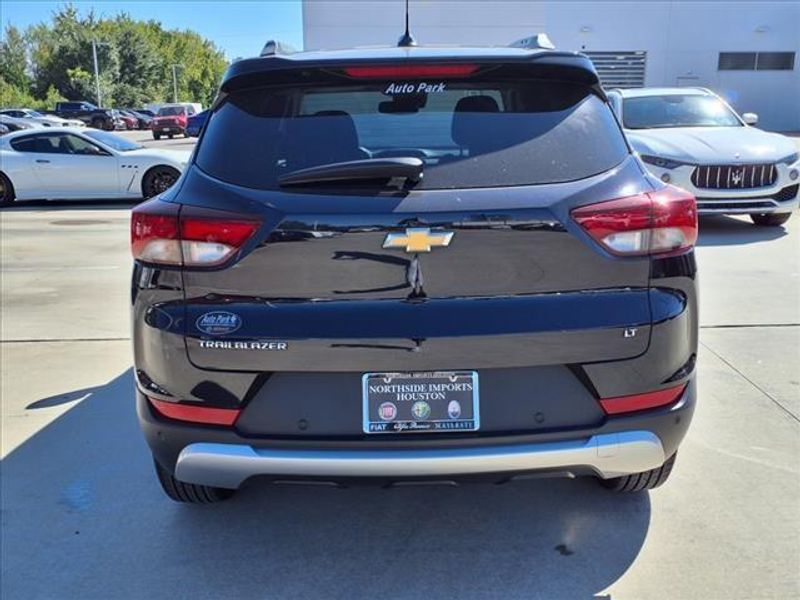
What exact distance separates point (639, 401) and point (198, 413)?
56.9 inches

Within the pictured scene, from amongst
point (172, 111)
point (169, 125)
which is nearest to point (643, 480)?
point (169, 125)

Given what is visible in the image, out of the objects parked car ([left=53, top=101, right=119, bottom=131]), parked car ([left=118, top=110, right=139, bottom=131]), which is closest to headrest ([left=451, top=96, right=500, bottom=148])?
parked car ([left=53, top=101, right=119, bottom=131])

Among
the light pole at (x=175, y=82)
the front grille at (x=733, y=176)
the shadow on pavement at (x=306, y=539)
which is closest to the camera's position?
the shadow on pavement at (x=306, y=539)

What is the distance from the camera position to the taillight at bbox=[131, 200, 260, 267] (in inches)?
91.0

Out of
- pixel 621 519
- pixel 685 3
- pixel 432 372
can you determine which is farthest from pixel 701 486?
pixel 685 3

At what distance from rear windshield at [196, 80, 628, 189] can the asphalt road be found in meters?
1.42

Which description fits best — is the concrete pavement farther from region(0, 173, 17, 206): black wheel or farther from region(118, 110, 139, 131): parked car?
region(118, 110, 139, 131): parked car

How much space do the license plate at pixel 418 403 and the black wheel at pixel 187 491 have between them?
3.18ft

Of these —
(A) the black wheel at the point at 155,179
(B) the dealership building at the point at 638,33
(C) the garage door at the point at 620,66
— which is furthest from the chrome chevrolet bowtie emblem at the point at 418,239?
(C) the garage door at the point at 620,66

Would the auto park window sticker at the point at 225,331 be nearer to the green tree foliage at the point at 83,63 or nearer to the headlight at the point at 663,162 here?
the headlight at the point at 663,162

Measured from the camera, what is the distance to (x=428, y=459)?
7.56 feet

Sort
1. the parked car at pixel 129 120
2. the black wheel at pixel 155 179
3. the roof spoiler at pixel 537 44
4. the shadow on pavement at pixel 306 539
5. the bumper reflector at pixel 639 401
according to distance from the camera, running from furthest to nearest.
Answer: the parked car at pixel 129 120
the black wheel at pixel 155 179
the roof spoiler at pixel 537 44
the shadow on pavement at pixel 306 539
the bumper reflector at pixel 639 401

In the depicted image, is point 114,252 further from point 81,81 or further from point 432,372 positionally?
point 81,81

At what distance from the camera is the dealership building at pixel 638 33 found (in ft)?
111
